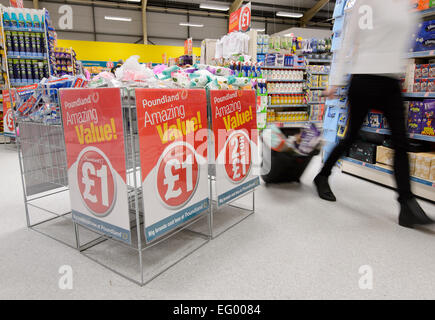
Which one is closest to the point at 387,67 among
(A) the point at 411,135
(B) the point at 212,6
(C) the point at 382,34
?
(C) the point at 382,34

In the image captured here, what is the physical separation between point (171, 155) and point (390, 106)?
165 centimetres

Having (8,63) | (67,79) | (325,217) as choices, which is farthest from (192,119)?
(8,63)

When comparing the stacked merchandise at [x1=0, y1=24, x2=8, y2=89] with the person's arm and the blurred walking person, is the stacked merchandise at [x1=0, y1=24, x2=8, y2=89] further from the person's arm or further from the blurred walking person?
the blurred walking person

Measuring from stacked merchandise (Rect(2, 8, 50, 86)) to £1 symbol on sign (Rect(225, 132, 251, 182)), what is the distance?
18.7 ft

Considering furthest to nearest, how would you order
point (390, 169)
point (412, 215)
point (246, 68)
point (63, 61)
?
point (63, 61)
point (246, 68)
point (390, 169)
point (412, 215)

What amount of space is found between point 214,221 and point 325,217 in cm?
88

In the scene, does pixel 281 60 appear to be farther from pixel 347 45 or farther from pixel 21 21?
pixel 21 21

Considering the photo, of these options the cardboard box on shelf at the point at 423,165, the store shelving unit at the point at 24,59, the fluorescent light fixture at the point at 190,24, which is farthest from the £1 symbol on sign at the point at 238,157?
the fluorescent light fixture at the point at 190,24

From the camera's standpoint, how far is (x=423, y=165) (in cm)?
260

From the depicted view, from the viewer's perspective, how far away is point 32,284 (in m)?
1.47

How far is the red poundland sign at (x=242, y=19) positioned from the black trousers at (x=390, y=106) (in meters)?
5.93

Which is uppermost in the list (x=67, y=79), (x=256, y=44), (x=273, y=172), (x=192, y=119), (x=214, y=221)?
(x=256, y=44)

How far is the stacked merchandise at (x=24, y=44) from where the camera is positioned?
578cm
